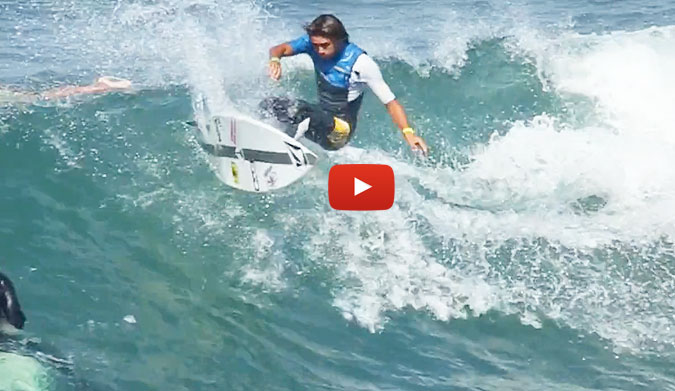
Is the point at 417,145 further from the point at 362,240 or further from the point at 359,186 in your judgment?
the point at 362,240

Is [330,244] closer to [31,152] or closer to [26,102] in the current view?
[31,152]

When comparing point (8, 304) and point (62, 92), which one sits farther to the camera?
point (62, 92)

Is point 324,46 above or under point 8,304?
above

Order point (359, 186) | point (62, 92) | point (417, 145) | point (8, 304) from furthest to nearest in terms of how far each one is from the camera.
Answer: point (62, 92) < point (417, 145) < point (359, 186) < point (8, 304)

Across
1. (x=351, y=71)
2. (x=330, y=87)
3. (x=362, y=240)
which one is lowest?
(x=362, y=240)

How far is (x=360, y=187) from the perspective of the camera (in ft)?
21.4

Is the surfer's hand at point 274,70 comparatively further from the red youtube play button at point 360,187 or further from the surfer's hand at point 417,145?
the red youtube play button at point 360,187

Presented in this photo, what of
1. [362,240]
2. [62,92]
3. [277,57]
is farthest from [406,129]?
[62,92]

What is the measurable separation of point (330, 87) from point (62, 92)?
12.6 ft

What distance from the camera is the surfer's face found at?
304 inches

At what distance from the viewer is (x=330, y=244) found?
316 inches

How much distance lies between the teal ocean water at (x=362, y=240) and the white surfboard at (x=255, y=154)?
32 cm

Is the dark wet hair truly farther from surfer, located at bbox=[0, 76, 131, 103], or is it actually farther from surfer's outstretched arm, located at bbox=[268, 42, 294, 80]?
surfer, located at bbox=[0, 76, 131, 103]

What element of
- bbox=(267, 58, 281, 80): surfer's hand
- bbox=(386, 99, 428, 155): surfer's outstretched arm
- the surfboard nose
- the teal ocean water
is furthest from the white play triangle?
the surfboard nose
